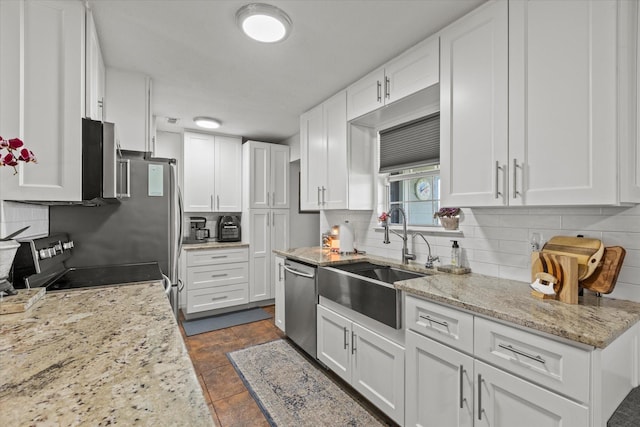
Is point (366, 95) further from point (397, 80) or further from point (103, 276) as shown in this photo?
point (103, 276)

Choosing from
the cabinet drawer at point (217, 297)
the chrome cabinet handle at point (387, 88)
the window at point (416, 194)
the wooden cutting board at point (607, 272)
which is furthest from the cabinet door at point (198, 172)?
the wooden cutting board at point (607, 272)

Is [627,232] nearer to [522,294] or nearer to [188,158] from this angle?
[522,294]

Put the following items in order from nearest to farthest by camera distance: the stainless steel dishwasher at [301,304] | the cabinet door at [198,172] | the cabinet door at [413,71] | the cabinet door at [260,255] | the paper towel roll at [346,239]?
the cabinet door at [413,71]
the stainless steel dishwasher at [301,304]
the paper towel roll at [346,239]
the cabinet door at [198,172]
the cabinet door at [260,255]

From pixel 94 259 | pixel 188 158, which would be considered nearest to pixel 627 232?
pixel 94 259

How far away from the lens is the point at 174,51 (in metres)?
2.07

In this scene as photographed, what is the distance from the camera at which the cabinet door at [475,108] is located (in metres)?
1.55

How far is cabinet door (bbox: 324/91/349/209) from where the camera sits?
2.71 m

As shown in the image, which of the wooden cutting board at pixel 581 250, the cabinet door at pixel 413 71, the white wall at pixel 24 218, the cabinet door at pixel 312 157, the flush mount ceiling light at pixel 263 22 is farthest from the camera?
the cabinet door at pixel 312 157

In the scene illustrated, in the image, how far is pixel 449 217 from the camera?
6.75 ft

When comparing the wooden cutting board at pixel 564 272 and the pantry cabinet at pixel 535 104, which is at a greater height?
the pantry cabinet at pixel 535 104

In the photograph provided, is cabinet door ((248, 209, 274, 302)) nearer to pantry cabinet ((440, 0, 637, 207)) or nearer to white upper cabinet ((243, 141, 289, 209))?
white upper cabinet ((243, 141, 289, 209))

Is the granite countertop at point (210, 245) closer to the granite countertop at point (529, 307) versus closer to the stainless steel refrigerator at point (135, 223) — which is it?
the stainless steel refrigerator at point (135, 223)

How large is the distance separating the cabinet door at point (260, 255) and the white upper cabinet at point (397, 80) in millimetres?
2076

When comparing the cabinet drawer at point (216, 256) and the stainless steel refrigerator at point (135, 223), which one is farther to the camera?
the cabinet drawer at point (216, 256)
